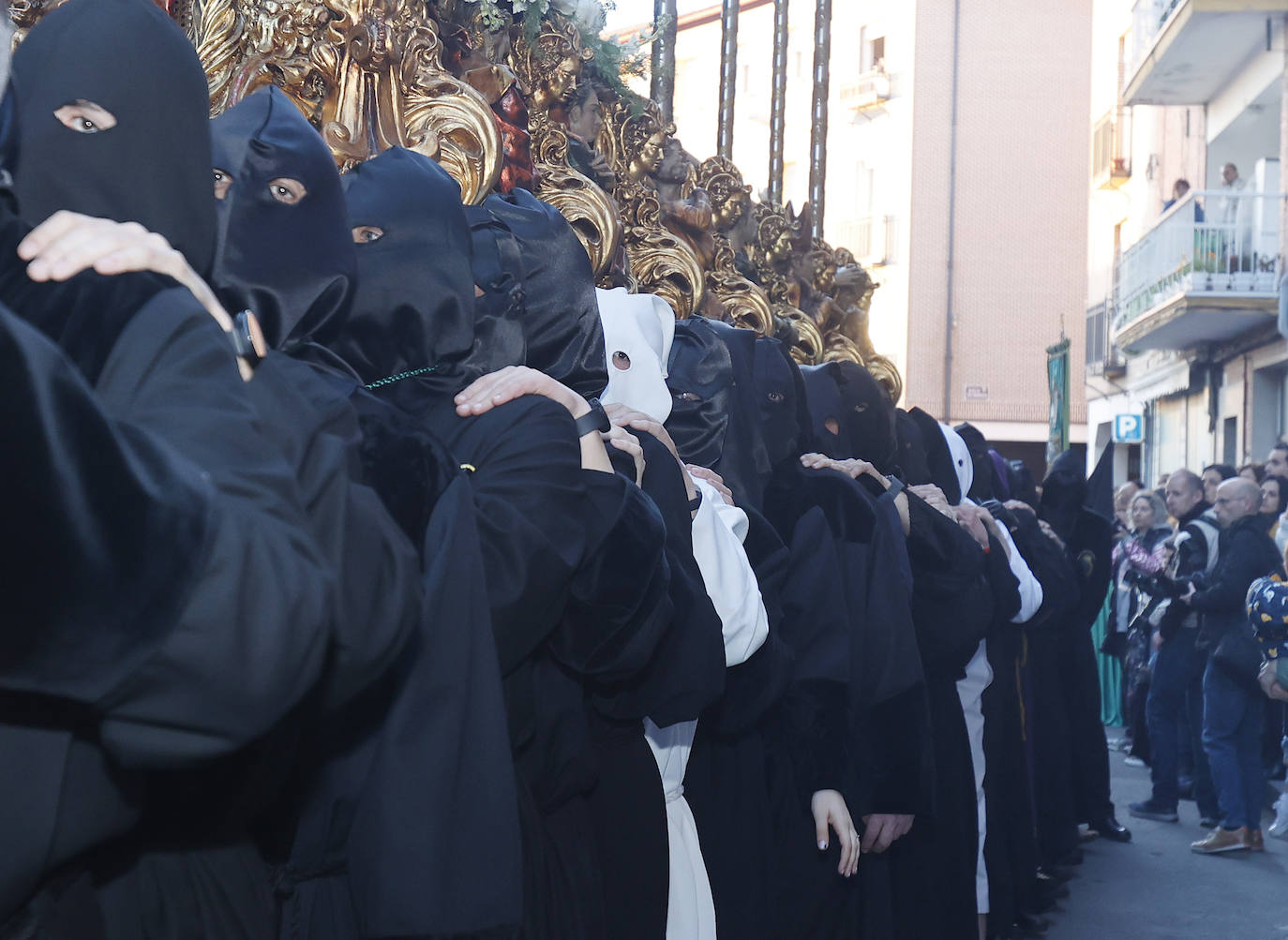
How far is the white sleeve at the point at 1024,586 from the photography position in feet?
19.4

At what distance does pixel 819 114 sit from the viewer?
7.97 meters

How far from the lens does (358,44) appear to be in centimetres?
360

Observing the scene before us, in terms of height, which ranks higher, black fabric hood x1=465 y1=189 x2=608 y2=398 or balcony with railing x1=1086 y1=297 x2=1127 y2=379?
balcony with railing x1=1086 y1=297 x2=1127 y2=379

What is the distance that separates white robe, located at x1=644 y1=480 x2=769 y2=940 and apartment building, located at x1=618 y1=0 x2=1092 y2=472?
25.0m

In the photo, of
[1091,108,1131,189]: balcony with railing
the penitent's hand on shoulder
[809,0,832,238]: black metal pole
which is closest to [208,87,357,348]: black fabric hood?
the penitent's hand on shoulder

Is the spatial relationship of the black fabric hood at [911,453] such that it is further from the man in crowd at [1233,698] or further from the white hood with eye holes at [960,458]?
the man in crowd at [1233,698]

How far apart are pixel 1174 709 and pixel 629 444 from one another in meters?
6.92

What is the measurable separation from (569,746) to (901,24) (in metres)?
27.5

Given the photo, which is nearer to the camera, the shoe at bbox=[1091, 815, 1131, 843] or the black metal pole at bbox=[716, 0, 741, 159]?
the black metal pole at bbox=[716, 0, 741, 159]

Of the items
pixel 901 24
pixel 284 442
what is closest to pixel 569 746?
pixel 284 442

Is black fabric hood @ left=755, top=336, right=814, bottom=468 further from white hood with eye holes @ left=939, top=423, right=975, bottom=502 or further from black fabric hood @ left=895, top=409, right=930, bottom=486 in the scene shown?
white hood with eye holes @ left=939, top=423, right=975, bottom=502

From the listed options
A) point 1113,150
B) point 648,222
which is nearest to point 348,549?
point 648,222

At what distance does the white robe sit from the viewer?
111 inches

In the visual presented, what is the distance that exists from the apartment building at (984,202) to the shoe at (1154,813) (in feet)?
62.7
